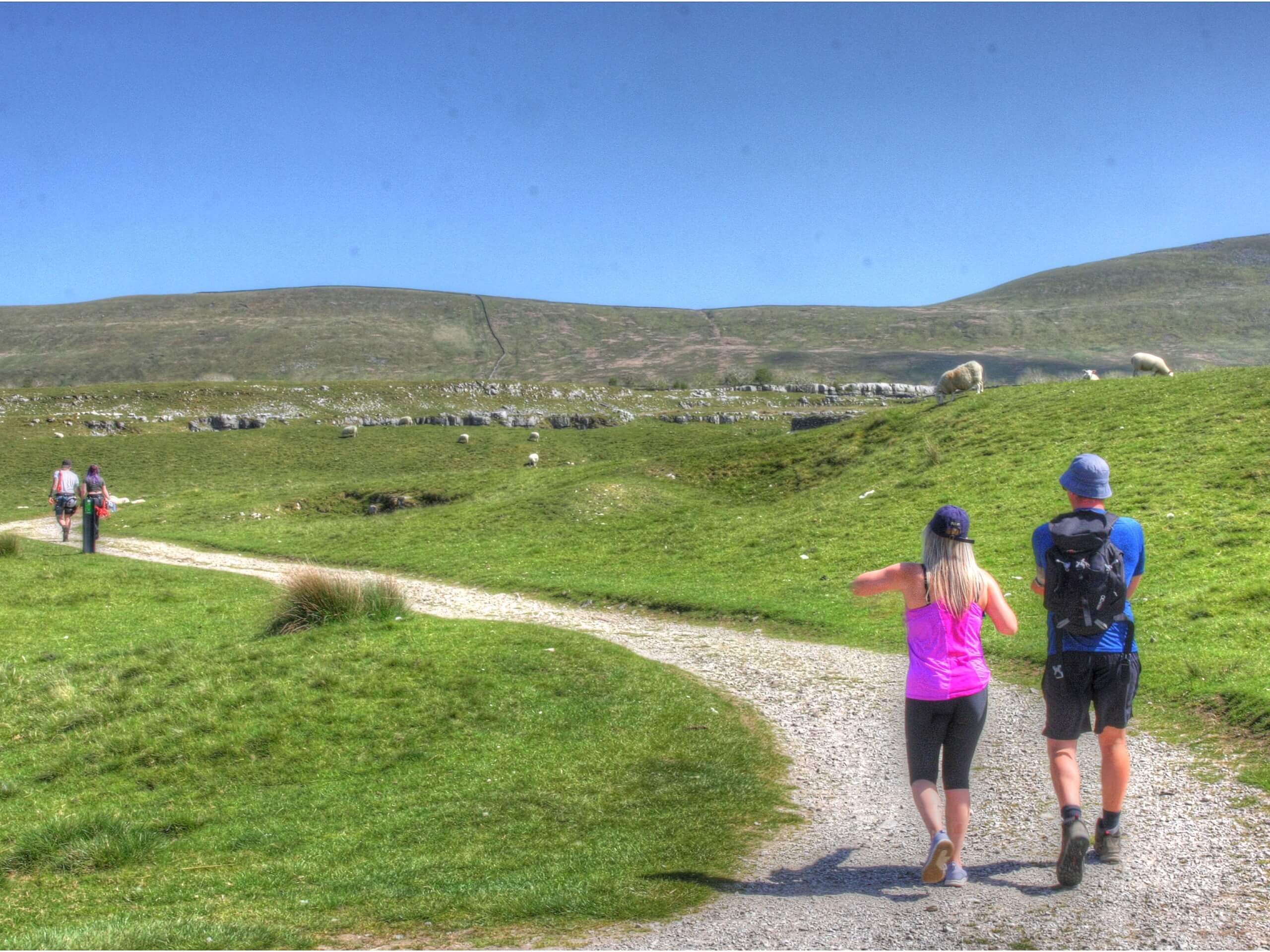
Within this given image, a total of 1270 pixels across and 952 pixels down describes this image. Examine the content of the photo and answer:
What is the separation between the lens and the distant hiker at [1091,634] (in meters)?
6.18

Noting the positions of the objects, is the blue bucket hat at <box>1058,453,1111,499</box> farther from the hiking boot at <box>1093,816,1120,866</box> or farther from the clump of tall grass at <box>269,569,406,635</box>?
the clump of tall grass at <box>269,569,406,635</box>

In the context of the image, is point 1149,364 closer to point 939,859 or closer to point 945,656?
point 945,656

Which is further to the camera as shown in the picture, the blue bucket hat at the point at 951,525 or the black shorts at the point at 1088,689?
the black shorts at the point at 1088,689

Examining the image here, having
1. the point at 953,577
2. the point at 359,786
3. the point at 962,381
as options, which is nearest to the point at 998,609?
the point at 953,577

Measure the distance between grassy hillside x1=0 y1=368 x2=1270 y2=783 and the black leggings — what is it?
11.3ft

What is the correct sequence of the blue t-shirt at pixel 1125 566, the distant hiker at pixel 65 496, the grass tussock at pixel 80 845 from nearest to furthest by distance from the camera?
the blue t-shirt at pixel 1125 566 < the grass tussock at pixel 80 845 < the distant hiker at pixel 65 496

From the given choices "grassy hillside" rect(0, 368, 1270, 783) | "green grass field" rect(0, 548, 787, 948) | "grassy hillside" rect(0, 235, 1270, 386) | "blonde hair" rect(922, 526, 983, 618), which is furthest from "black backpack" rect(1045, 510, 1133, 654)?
"grassy hillside" rect(0, 235, 1270, 386)

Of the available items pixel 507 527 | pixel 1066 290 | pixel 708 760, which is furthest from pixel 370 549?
pixel 1066 290

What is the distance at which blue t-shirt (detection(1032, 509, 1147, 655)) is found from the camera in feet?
20.7

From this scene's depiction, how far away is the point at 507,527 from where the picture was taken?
30.2 metres

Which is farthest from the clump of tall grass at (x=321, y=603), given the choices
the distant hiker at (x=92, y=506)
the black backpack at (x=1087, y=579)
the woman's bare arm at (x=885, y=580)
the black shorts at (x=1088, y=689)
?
the distant hiker at (x=92, y=506)

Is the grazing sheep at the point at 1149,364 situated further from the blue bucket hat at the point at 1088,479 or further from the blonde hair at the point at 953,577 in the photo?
the blonde hair at the point at 953,577

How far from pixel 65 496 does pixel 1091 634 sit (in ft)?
105

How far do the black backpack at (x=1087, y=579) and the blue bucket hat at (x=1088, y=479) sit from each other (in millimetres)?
211
